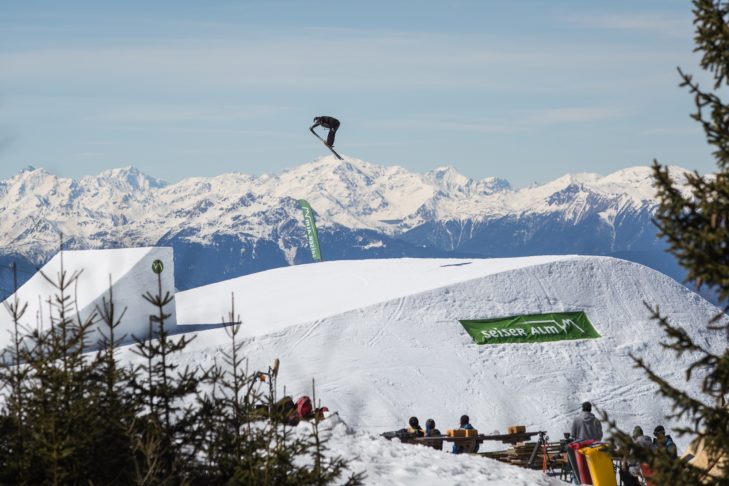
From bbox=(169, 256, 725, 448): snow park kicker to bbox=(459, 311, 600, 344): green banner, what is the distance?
0.31 m

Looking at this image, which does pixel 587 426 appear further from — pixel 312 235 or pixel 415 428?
pixel 312 235

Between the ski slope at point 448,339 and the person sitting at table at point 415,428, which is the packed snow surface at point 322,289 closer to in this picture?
the ski slope at point 448,339

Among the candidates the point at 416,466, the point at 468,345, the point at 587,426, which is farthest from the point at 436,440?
the point at 468,345

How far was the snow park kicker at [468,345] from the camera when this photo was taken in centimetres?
3609

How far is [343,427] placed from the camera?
71.5 ft

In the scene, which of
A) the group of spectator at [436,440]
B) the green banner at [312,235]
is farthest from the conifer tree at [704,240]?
the green banner at [312,235]

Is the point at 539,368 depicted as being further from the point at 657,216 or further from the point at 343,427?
the point at 657,216

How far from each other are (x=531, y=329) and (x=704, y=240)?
102ft

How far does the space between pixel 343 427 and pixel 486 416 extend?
14.7 m

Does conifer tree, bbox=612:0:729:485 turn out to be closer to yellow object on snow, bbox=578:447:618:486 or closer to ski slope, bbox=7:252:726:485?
yellow object on snow, bbox=578:447:618:486

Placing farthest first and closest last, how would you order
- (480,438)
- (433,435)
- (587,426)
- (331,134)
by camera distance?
(331,134) < (480,438) < (433,435) < (587,426)

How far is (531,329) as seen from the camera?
4072 centimetres

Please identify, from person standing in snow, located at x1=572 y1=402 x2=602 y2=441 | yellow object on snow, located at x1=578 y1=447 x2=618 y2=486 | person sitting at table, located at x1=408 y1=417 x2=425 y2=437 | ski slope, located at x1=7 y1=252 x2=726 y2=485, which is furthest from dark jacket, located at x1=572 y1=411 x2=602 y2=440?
ski slope, located at x1=7 y1=252 x2=726 y2=485

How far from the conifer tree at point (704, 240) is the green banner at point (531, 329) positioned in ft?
97.6
